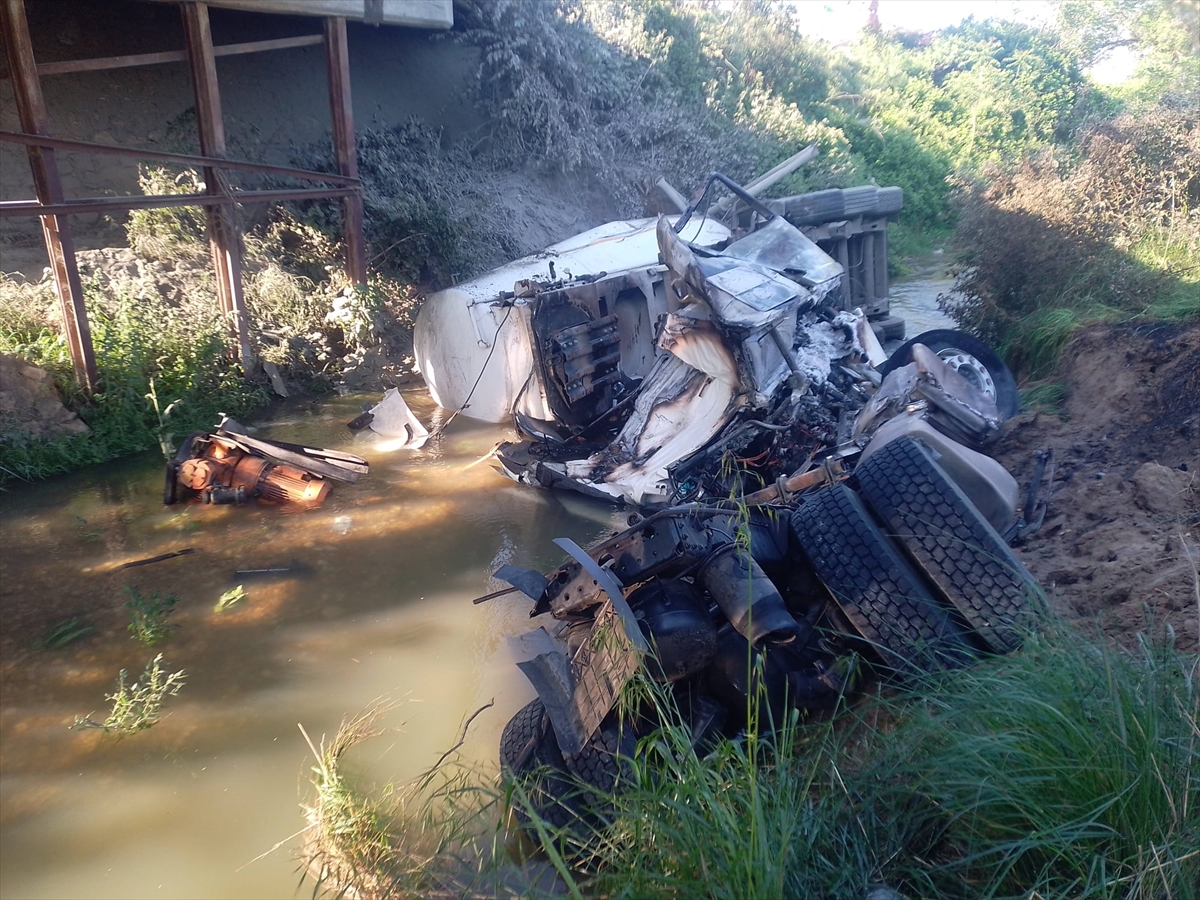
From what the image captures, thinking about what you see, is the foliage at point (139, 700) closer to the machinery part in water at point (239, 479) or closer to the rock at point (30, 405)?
the machinery part in water at point (239, 479)

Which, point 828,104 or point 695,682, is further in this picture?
point 828,104

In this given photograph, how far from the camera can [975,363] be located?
20.5 ft

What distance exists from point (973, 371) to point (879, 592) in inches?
150

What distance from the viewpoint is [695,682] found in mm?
3168

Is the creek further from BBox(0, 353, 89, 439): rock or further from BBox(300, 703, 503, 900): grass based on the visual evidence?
BBox(0, 353, 89, 439): rock

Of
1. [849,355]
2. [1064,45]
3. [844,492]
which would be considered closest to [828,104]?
[1064,45]

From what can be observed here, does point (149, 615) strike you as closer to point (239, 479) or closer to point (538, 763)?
point (239, 479)

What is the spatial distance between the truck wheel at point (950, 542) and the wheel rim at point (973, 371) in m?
3.03

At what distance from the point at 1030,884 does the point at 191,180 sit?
386 inches

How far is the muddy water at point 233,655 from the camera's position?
10.8 ft

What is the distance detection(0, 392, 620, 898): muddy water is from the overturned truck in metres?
0.61

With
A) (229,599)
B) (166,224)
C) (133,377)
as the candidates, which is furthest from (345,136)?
(229,599)

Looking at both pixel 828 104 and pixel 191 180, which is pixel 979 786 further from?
pixel 828 104

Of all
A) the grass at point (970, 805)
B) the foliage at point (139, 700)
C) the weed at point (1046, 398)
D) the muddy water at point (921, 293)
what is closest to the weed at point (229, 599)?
the foliage at point (139, 700)
